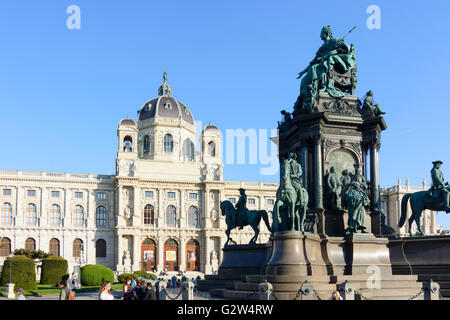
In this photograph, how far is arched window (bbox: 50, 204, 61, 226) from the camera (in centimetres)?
6925

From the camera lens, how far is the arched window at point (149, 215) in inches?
2817

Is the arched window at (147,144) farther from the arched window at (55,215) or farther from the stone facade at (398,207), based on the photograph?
the stone facade at (398,207)

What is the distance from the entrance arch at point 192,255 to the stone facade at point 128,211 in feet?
0.43

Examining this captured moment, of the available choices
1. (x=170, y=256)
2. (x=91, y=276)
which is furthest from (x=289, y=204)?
(x=170, y=256)

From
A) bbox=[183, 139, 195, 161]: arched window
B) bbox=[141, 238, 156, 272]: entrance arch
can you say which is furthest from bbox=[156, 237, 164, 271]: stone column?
bbox=[183, 139, 195, 161]: arched window

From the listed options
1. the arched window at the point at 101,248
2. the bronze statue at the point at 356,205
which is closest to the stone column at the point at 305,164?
the bronze statue at the point at 356,205

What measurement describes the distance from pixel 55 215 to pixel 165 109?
74.7 feet

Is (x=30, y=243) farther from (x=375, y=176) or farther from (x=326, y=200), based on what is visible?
(x=375, y=176)

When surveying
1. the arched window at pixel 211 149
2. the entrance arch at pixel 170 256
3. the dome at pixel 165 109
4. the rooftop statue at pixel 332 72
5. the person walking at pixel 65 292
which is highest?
the dome at pixel 165 109

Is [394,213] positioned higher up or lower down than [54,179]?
lower down
